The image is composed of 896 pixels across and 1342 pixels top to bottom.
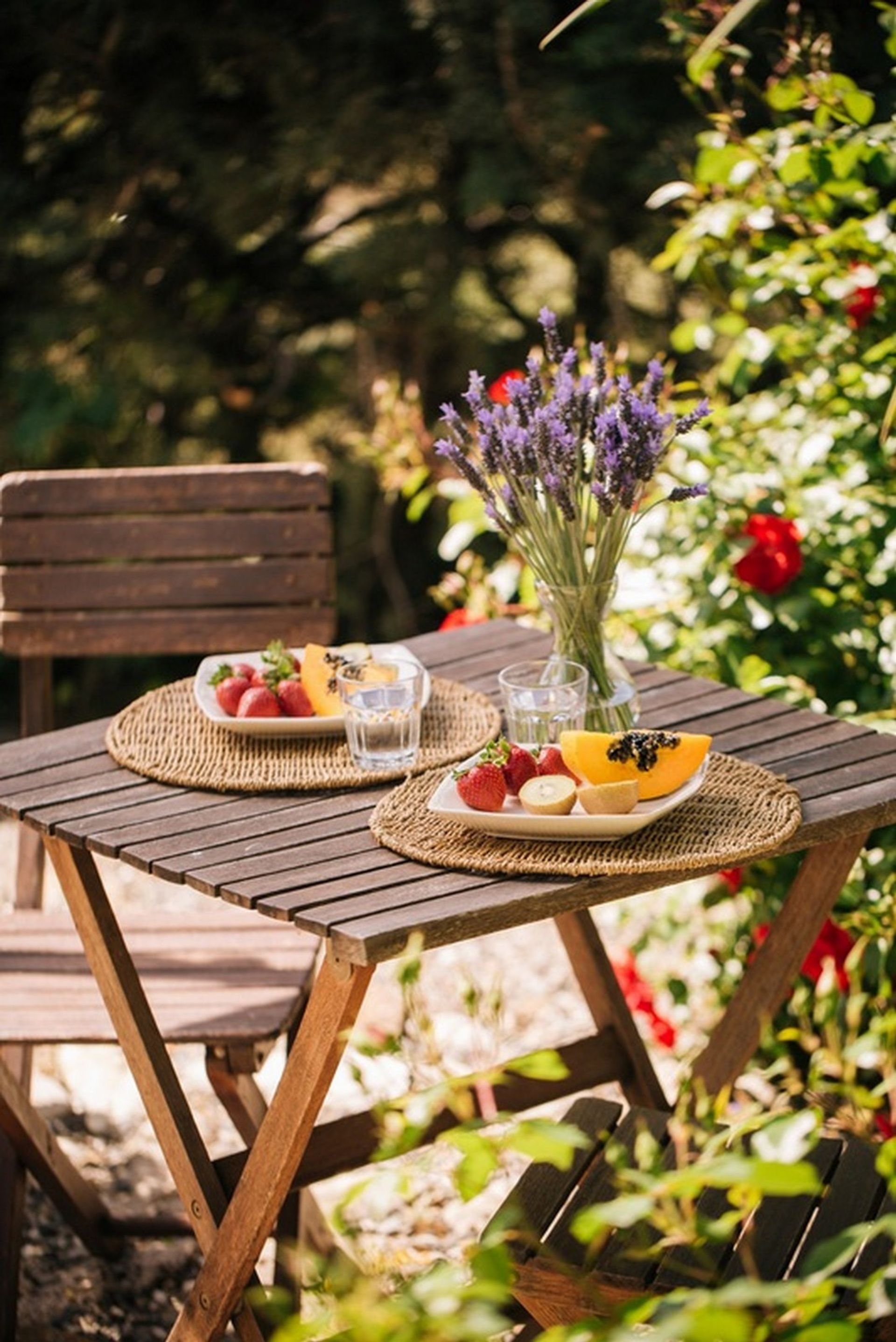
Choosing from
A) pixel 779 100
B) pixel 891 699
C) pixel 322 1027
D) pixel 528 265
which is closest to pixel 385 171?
pixel 528 265

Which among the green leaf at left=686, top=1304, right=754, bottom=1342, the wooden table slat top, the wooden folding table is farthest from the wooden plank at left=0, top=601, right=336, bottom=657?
the green leaf at left=686, top=1304, right=754, bottom=1342

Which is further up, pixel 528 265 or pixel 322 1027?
pixel 322 1027

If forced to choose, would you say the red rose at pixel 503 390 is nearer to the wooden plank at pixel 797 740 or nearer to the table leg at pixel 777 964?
the wooden plank at pixel 797 740

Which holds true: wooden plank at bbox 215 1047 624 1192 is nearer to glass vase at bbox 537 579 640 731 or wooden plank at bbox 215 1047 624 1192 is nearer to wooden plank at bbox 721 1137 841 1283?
wooden plank at bbox 721 1137 841 1283

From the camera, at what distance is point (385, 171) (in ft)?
14.3

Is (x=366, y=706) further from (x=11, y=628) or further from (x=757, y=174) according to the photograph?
(x=757, y=174)

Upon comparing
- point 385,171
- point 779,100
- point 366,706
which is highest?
point 779,100

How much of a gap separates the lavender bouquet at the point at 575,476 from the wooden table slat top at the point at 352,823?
0.72 feet

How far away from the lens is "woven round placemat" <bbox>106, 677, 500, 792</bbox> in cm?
211

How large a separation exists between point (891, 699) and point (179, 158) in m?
2.47

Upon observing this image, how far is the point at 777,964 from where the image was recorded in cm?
232

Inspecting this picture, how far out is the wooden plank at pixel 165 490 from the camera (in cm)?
295

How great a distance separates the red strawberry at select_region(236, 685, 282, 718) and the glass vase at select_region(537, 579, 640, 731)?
379 millimetres

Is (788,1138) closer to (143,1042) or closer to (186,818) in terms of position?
(186,818)
